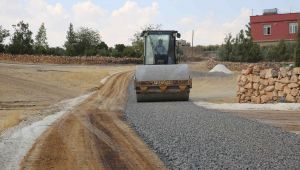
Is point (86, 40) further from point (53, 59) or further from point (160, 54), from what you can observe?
point (160, 54)

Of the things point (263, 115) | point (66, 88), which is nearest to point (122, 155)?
point (263, 115)

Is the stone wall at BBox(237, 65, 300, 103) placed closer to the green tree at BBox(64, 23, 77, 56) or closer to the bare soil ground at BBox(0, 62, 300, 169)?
the bare soil ground at BBox(0, 62, 300, 169)

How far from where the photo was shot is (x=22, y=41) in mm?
71375

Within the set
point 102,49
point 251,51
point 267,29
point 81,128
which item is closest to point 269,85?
point 81,128

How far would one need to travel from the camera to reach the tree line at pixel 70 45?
70250mm

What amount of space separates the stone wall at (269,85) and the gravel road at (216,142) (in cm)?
711

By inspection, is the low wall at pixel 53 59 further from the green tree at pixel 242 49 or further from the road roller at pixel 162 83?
the road roller at pixel 162 83

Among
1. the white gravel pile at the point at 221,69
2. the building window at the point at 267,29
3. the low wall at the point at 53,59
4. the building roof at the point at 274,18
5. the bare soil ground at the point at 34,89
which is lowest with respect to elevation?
the bare soil ground at the point at 34,89

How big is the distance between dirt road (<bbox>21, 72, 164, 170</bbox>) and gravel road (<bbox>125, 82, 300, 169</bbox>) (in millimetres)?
384

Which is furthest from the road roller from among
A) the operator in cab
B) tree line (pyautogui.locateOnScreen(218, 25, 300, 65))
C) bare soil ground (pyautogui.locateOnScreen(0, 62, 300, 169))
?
tree line (pyautogui.locateOnScreen(218, 25, 300, 65))

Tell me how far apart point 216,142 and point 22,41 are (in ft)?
207

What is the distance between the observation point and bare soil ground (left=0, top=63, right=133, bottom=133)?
21.7 metres

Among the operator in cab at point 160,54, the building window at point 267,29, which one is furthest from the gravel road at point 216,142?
the building window at point 267,29

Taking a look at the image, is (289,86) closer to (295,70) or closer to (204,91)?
(295,70)
